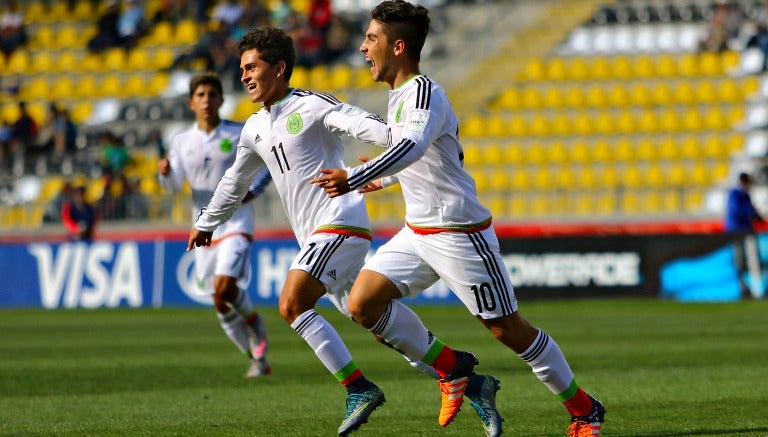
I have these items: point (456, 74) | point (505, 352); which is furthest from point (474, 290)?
point (456, 74)

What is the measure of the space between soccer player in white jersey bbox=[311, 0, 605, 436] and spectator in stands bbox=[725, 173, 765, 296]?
15331 mm

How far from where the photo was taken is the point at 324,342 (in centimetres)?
771

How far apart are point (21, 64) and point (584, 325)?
19.8 metres

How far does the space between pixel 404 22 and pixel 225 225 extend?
5.04m

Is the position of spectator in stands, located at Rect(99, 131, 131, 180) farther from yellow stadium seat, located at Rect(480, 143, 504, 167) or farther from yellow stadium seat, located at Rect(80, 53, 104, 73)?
yellow stadium seat, located at Rect(480, 143, 504, 167)

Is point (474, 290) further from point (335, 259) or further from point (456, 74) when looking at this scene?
point (456, 74)

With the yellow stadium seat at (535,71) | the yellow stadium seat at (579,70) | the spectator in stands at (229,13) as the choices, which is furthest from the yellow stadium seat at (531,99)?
the spectator in stands at (229,13)

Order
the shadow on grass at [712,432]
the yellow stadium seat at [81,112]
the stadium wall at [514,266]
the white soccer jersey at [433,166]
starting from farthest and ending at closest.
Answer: the yellow stadium seat at [81,112] → the stadium wall at [514,266] → the shadow on grass at [712,432] → the white soccer jersey at [433,166]

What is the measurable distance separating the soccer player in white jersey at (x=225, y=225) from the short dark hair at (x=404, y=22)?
460 centimetres

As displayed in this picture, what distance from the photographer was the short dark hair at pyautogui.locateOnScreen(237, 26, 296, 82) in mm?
8219

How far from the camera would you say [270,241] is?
22859mm

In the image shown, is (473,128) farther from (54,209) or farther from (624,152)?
(54,209)

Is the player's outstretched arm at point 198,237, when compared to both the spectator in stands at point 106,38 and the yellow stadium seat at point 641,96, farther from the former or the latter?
the spectator in stands at point 106,38

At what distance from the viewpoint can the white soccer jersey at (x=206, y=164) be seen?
11953 mm
